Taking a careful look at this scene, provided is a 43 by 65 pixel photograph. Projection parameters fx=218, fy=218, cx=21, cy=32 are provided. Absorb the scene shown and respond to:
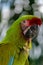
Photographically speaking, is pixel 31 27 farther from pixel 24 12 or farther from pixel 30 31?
pixel 24 12

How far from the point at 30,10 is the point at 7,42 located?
14.6 inches

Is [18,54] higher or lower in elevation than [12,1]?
lower

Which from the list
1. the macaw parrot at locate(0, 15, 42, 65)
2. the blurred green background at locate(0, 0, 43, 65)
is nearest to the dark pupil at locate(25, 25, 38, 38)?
the macaw parrot at locate(0, 15, 42, 65)

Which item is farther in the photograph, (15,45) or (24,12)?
(24,12)

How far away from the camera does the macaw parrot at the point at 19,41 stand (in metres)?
0.93

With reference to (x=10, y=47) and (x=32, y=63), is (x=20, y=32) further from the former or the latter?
(x=32, y=63)

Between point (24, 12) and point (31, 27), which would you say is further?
point (24, 12)

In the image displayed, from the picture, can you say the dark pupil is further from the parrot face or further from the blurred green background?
the blurred green background

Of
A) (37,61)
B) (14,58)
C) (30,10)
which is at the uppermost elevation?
(30,10)

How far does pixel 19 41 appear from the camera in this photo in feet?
3.21

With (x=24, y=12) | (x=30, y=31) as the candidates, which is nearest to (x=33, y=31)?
(x=30, y=31)

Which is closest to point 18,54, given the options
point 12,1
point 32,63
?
point 32,63

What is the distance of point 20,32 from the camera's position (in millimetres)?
969

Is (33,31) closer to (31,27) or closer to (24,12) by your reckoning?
(31,27)
